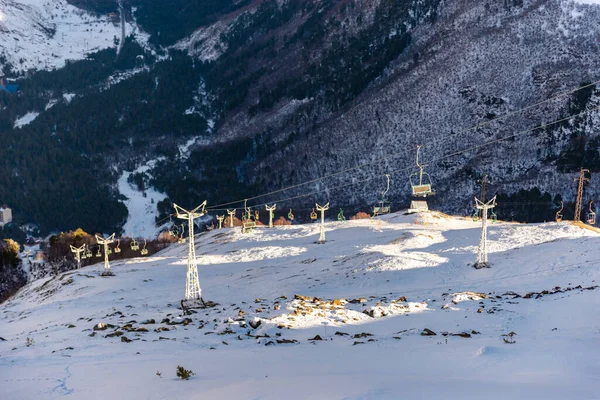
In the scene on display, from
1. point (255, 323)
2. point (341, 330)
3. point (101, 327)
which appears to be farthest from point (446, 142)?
point (101, 327)

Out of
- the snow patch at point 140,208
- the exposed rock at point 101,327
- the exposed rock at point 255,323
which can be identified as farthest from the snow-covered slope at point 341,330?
the snow patch at point 140,208

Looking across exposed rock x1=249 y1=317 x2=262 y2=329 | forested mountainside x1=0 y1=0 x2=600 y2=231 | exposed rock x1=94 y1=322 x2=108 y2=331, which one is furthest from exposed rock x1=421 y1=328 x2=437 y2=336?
forested mountainside x1=0 y1=0 x2=600 y2=231

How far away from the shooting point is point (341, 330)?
77.0 feet

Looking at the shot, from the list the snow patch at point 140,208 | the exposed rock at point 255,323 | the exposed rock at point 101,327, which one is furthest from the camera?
the snow patch at point 140,208

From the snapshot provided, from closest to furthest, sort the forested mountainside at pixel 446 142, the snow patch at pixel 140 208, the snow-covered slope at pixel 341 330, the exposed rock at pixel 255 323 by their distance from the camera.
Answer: the snow-covered slope at pixel 341 330, the exposed rock at pixel 255 323, the forested mountainside at pixel 446 142, the snow patch at pixel 140 208

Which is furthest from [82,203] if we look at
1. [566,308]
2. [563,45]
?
[566,308]

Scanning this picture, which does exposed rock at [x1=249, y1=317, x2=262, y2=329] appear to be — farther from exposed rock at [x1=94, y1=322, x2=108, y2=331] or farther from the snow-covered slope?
exposed rock at [x1=94, y1=322, x2=108, y2=331]

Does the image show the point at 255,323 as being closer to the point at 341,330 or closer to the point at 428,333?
the point at 341,330

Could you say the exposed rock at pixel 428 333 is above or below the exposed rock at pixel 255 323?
above

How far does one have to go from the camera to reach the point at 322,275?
148 feet

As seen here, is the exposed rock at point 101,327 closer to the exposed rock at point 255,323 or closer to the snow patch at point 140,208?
the exposed rock at point 255,323

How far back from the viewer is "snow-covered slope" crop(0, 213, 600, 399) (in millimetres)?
→ 14273

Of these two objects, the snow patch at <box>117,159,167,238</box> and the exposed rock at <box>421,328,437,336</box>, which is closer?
the exposed rock at <box>421,328,437,336</box>

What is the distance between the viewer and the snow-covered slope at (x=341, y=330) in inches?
562
